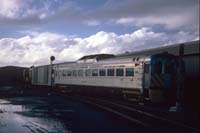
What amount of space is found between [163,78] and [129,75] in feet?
10.2

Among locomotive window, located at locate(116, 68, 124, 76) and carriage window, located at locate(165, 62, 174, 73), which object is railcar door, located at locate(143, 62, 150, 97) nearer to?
carriage window, located at locate(165, 62, 174, 73)

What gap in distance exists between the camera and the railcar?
20.8 metres

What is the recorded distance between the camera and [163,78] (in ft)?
68.4

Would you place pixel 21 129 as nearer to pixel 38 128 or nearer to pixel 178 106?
pixel 38 128

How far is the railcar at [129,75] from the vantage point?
20.8m

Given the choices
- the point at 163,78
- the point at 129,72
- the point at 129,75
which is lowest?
the point at 163,78

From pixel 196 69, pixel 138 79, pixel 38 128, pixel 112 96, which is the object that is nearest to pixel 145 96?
pixel 138 79

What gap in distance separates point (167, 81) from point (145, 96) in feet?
5.40

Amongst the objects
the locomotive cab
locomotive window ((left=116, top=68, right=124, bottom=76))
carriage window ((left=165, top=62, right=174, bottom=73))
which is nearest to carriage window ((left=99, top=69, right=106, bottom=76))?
locomotive window ((left=116, top=68, right=124, bottom=76))

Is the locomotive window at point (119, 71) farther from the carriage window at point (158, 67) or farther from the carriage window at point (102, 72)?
the carriage window at point (158, 67)

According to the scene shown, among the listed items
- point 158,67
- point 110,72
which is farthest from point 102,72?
point 158,67

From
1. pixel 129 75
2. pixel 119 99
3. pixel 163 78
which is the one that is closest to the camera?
pixel 163 78

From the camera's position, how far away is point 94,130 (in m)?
11.4

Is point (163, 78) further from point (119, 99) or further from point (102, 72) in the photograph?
point (102, 72)
